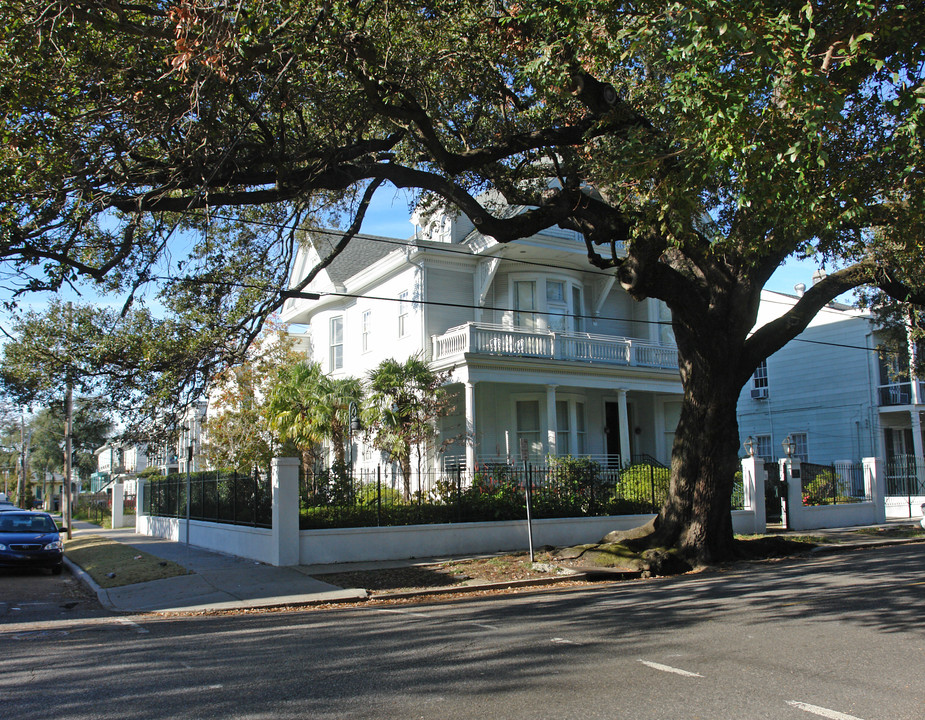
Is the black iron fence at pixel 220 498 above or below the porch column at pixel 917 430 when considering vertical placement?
below

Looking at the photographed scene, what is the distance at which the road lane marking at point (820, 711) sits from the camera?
5.11 meters

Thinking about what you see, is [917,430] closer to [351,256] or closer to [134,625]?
[351,256]

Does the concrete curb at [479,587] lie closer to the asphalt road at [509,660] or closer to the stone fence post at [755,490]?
the asphalt road at [509,660]

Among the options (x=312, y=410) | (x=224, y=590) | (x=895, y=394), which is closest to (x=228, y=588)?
(x=224, y=590)

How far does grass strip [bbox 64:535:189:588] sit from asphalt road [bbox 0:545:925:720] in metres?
3.92

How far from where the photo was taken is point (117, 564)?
16.7 meters

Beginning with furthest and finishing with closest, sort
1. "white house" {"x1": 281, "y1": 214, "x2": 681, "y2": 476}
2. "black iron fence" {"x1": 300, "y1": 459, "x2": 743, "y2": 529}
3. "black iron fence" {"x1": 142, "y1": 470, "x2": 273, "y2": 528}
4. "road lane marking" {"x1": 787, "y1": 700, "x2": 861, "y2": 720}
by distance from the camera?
1. "white house" {"x1": 281, "y1": 214, "x2": 681, "y2": 476}
2. "black iron fence" {"x1": 142, "y1": 470, "x2": 273, "y2": 528}
3. "black iron fence" {"x1": 300, "y1": 459, "x2": 743, "y2": 529}
4. "road lane marking" {"x1": 787, "y1": 700, "x2": 861, "y2": 720}

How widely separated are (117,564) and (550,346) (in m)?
12.9

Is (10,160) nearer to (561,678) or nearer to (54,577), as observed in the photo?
(561,678)

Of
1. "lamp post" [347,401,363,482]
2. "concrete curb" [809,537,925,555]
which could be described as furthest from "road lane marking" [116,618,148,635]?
"concrete curb" [809,537,925,555]

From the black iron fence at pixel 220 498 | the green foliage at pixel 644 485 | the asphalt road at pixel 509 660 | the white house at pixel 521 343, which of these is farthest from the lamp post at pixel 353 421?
the asphalt road at pixel 509 660

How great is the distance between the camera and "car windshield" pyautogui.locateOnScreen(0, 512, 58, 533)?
57.8 ft

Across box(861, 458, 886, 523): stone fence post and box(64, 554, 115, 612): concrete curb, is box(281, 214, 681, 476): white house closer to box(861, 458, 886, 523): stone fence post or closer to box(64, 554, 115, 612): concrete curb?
box(861, 458, 886, 523): stone fence post

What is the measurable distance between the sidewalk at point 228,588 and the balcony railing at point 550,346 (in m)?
7.82
